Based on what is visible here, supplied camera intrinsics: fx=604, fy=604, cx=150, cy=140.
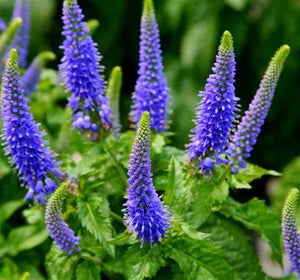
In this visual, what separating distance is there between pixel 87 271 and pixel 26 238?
28.3 inches

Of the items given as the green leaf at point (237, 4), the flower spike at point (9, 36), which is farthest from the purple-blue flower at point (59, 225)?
the green leaf at point (237, 4)

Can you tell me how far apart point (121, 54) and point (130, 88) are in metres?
0.48

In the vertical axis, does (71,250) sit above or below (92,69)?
below

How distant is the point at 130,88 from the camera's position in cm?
667

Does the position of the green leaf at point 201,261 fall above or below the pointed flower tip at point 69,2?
below

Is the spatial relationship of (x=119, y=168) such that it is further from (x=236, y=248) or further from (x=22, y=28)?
(x=22, y=28)

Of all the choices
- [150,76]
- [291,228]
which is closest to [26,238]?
[150,76]

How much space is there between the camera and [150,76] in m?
2.93

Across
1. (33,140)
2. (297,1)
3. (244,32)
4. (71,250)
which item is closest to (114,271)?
(71,250)

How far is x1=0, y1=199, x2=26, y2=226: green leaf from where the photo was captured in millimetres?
3279

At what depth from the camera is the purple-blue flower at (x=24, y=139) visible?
2.46 m

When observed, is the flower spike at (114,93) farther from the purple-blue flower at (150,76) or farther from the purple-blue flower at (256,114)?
the purple-blue flower at (256,114)

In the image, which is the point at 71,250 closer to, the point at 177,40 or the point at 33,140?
the point at 33,140

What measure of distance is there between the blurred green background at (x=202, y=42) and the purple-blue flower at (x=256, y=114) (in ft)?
9.06
